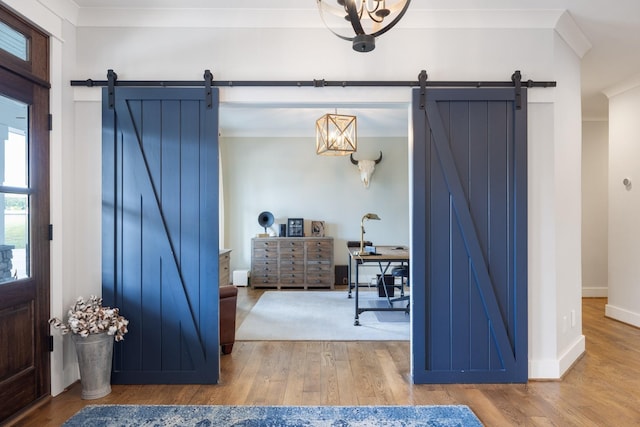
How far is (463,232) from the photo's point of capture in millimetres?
2725

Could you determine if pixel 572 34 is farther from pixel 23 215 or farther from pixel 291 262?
pixel 291 262

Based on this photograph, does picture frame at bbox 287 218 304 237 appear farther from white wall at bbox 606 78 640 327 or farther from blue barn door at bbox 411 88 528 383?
white wall at bbox 606 78 640 327

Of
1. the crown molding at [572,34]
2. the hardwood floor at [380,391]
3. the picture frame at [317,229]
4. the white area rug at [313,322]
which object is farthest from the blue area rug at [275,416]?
the picture frame at [317,229]

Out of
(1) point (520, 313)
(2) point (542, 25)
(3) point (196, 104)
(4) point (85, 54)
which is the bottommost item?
(1) point (520, 313)

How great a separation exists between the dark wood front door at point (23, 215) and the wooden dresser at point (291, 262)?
4.02 metres

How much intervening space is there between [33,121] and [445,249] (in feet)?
9.70

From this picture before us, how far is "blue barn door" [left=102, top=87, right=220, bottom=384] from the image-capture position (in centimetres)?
271

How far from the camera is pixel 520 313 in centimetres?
272

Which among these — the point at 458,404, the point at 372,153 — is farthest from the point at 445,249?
the point at 372,153

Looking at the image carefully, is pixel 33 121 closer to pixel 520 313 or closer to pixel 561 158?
pixel 520 313

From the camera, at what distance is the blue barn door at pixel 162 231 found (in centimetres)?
271

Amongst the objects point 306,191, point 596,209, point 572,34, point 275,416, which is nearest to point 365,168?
point 306,191

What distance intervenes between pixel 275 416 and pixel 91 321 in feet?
4.47

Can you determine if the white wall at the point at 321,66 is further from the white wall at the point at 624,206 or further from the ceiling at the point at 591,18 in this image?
the white wall at the point at 624,206
